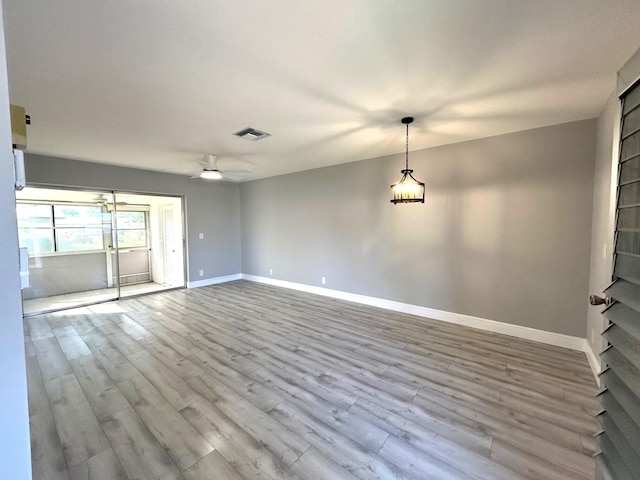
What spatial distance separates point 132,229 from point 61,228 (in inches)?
51.3

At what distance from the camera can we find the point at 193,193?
6086 mm

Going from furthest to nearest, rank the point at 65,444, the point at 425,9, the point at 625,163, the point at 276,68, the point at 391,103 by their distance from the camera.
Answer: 1. the point at 391,103
2. the point at 276,68
3. the point at 65,444
4. the point at 425,9
5. the point at 625,163

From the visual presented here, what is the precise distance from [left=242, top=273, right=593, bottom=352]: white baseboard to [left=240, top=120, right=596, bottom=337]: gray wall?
7cm

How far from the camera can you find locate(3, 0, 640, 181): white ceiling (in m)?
1.45

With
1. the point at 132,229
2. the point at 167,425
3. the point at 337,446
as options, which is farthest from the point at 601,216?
the point at 132,229

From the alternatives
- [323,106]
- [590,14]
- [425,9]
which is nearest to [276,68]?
[323,106]

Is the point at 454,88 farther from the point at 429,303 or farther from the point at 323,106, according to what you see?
the point at 429,303

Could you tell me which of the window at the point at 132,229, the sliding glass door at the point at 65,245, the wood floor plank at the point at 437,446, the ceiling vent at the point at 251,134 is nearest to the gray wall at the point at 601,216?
the wood floor plank at the point at 437,446

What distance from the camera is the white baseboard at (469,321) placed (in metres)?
3.09

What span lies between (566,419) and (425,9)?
297 centimetres

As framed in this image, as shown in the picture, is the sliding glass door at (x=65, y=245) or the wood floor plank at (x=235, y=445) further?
the sliding glass door at (x=65, y=245)

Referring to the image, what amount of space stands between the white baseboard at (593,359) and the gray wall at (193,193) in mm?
6709

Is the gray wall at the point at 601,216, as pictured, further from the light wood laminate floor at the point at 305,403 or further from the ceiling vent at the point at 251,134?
the ceiling vent at the point at 251,134

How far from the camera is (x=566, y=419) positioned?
1.95 metres
